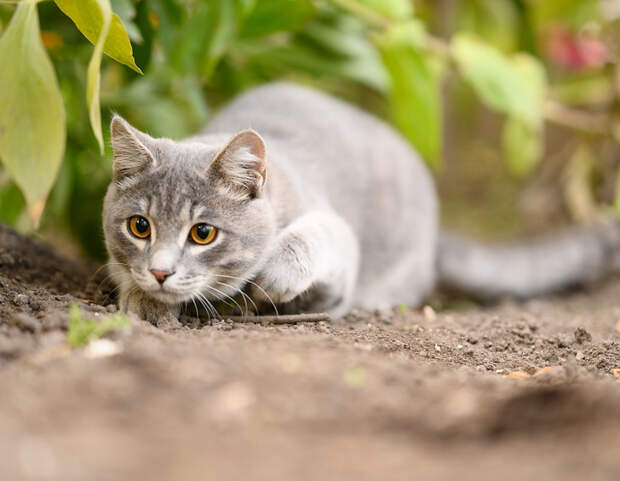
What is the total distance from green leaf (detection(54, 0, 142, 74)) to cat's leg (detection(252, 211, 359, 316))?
32.4 inches

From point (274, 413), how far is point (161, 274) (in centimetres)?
95

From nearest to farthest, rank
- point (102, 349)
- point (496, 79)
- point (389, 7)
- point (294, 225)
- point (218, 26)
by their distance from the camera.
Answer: point (102, 349)
point (294, 225)
point (218, 26)
point (389, 7)
point (496, 79)

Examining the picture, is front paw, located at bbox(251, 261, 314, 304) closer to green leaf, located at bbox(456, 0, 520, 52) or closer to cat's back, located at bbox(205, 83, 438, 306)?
cat's back, located at bbox(205, 83, 438, 306)

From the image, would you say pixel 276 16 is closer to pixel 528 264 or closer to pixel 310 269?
pixel 310 269

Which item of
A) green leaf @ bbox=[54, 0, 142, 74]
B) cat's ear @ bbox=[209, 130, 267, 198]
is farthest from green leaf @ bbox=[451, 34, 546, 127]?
green leaf @ bbox=[54, 0, 142, 74]

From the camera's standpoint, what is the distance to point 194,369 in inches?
57.7

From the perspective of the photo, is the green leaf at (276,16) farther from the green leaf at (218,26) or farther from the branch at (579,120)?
the branch at (579,120)

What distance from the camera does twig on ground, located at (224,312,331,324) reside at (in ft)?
7.50

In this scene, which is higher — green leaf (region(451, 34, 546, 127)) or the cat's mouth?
green leaf (region(451, 34, 546, 127))

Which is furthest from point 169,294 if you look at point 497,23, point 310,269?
point 497,23

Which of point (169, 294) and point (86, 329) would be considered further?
point (169, 294)

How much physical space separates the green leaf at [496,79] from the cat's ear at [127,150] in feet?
6.92

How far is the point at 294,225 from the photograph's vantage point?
8.32 ft

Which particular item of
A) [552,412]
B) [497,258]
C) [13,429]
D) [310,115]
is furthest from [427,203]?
[13,429]
